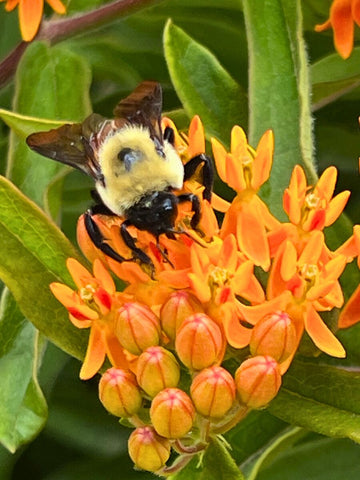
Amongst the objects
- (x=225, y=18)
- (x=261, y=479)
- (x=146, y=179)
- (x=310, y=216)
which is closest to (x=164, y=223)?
(x=146, y=179)

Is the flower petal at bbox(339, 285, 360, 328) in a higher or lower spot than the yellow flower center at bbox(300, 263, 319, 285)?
lower

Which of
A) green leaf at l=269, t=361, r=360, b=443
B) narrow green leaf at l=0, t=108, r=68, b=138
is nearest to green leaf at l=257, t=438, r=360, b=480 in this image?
green leaf at l=269, t=361, r=360, b=443

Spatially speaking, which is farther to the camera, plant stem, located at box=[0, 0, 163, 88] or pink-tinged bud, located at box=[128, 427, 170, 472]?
plant stem, located at box=[0, 0, 163, 88]

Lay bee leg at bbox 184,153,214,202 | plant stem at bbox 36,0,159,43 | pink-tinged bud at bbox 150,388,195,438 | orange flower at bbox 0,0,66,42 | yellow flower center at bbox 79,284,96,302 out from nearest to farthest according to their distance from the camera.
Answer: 1. pink-tinged bud at bbox 150,388,195,438
2. yellow flower center at bbox 79,284,96,302
3. bee leg at bbox 184,153,214,202
4. orange flower at bbox 0,0,66,42
5. plant stem at bbox 36,0,159,43

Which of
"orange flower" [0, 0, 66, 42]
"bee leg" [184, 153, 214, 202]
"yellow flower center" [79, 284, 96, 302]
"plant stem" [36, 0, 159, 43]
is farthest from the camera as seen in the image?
"plant stem" [36, 0, 159, 43]

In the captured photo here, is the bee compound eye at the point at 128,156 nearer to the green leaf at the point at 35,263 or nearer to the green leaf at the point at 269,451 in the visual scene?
the green leaf at the point at 35,263

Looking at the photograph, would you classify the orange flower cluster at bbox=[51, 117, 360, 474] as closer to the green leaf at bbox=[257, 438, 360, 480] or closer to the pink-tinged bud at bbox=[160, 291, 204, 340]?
the pink-tinged bud at bbox=[160, 291, 204, 340]
